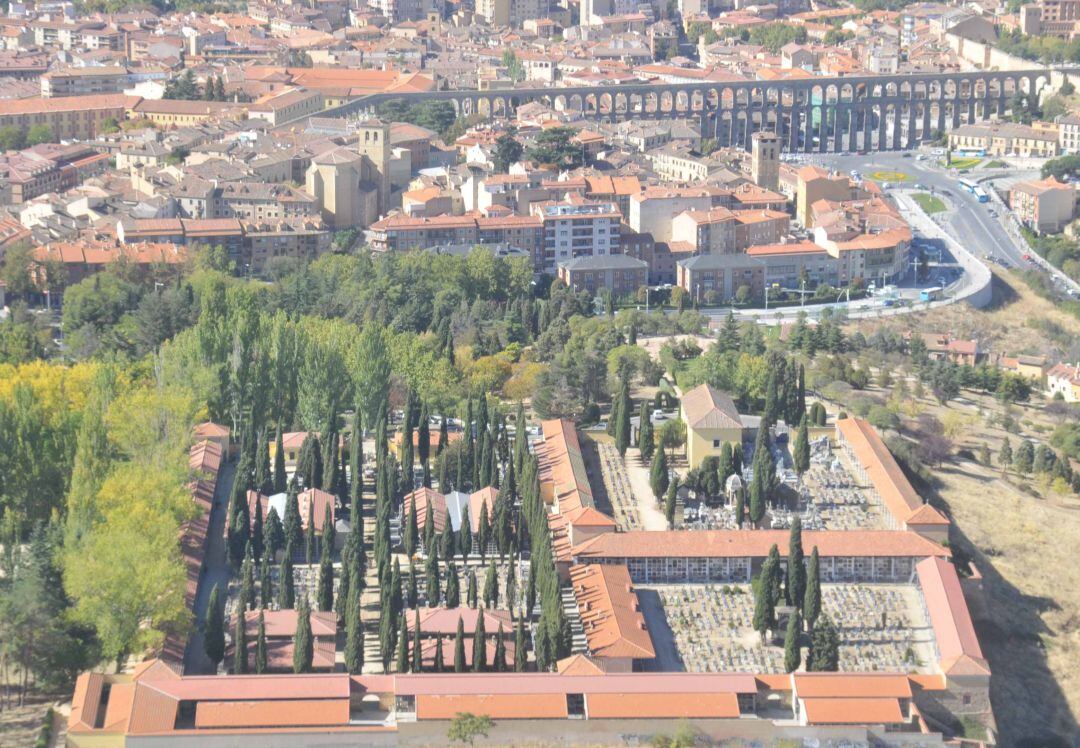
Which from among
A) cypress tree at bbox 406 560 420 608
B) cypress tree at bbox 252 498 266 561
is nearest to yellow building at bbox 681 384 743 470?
cypress tree at bbox 406 560 420 608

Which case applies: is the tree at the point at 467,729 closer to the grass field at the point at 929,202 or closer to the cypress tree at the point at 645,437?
the cypress tree at the point at 645,437

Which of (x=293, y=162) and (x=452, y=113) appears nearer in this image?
(x=293, y=162)

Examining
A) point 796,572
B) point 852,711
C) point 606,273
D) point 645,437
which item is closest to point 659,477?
point 645,437

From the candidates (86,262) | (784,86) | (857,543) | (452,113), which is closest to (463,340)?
(86,262)

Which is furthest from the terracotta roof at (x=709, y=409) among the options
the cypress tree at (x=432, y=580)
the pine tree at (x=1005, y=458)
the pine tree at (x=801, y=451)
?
the cypress tree at (x=432, y=580)

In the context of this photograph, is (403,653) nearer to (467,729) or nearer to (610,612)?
(467,729)

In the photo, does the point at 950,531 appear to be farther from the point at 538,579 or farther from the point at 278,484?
the point at 278,484
